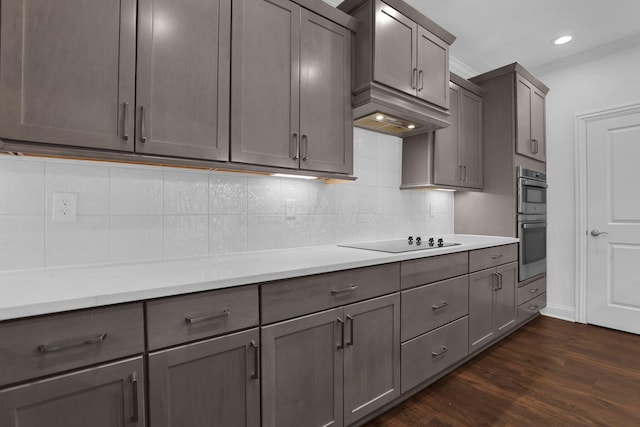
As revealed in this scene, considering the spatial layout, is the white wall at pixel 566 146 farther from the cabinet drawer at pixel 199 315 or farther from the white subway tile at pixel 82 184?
the white subway tile at pixel 82 184

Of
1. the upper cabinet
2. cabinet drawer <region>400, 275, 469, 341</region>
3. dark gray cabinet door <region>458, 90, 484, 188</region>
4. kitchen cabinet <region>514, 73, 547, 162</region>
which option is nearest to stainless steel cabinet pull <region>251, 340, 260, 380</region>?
cabinet drawer <region>400, 275, 469, 341</region>

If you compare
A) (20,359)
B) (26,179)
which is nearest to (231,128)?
(26,179)

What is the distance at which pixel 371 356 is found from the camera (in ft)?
5.38

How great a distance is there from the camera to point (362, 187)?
2498 millimetres

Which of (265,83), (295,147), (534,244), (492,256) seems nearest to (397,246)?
(492,256)

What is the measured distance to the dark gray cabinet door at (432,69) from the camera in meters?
2.19

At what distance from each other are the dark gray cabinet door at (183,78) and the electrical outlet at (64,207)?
428mm

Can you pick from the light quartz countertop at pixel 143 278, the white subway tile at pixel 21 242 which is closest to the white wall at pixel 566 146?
the light quartz countertop at pixel 143 278

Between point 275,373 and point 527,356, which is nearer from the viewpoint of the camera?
point 275,373

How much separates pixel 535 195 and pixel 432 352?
227 centimetres

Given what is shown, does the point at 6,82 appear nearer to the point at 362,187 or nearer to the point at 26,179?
the point at 26,179

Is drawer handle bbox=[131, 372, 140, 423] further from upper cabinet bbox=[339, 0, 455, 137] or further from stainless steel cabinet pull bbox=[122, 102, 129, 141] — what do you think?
upper cabinet bbox=[339, 0, 455, 137]

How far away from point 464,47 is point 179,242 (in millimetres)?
3180

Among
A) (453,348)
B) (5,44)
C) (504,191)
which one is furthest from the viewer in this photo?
(504,191)
